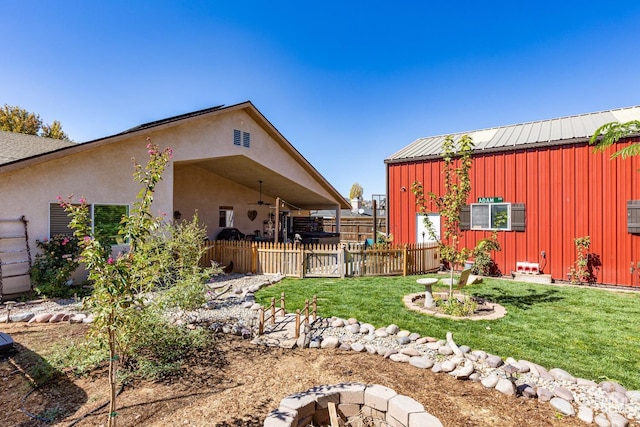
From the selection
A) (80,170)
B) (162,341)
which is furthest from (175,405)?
(80,170)

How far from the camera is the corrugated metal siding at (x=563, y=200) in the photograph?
31.6 ft

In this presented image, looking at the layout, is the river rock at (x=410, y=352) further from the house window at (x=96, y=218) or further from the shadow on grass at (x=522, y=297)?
the house window at (x=96, y=218)

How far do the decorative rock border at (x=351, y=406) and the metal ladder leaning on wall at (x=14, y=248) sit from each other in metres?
8.56

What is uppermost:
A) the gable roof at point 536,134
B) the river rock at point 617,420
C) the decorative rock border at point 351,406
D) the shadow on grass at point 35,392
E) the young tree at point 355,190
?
the young tree at point 355,190

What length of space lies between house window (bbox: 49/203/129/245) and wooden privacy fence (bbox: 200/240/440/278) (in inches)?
160

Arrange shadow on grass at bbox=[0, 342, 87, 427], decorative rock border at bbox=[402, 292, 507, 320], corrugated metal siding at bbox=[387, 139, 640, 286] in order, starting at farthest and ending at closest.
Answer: corrugated metal siding at bbox=[387, 139, 640, 286] < decorative rock border at bbox=[402, 292, 507, 320] < shadow on grass at bbox=[0, 342, 87, 427]

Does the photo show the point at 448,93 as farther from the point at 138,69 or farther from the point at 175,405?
the point at 175,405

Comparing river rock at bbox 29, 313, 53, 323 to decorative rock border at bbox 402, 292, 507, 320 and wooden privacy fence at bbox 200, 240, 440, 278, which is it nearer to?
wooden privacy fence at bbox 200, 240, 440, 278

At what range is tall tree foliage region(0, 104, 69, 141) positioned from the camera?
78.2 ft

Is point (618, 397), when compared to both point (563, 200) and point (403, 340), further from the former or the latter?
point (563, 200)

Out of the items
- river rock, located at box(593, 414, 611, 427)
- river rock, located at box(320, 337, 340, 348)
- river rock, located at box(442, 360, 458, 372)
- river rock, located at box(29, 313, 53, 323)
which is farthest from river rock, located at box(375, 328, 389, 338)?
river rock, located at box(29, 313, 53, 323)

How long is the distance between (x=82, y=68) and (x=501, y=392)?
15.7 m

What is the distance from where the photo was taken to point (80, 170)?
8.55 meters

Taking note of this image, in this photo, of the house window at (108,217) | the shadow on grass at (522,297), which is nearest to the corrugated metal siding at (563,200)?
the shadow on grass at (522,297)
